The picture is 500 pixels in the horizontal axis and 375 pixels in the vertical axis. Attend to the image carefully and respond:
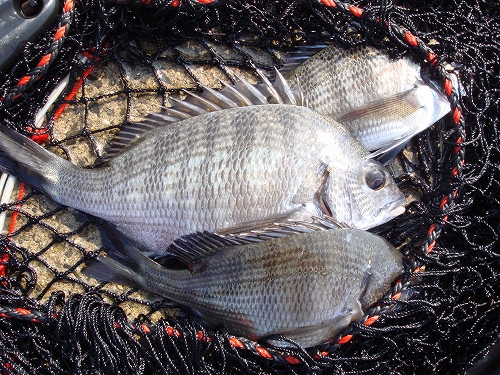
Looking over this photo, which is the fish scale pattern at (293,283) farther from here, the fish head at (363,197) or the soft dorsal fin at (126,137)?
the soft dorsal fin at (126,137)

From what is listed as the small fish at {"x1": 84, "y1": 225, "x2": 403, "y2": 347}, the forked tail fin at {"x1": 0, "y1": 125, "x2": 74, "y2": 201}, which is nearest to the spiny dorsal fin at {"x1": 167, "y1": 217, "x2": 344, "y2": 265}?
the small fish at {"x1": 84, "y1": 225, "x2": 403, "y2": 347}

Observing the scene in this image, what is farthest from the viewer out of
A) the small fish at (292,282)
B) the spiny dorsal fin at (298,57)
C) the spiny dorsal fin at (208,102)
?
the spiny dorsal fin at (298,57)

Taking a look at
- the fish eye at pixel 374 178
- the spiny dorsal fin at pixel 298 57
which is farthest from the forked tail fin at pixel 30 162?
the fish eye at pixel 374 178

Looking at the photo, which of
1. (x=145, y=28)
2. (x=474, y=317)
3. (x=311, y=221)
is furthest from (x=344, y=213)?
(x=145, y=28)

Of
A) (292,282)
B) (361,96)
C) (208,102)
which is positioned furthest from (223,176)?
(361,96)

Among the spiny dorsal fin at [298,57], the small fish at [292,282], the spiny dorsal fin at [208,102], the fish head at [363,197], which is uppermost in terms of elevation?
the spiny dorsal fin at [298,57]

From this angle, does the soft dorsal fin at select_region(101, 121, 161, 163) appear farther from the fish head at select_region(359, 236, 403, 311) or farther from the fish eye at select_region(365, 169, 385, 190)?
the fish head at select_region(359, 236, 403, 311)

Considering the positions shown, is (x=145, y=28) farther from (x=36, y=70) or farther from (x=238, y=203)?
(x=238, y=203)
